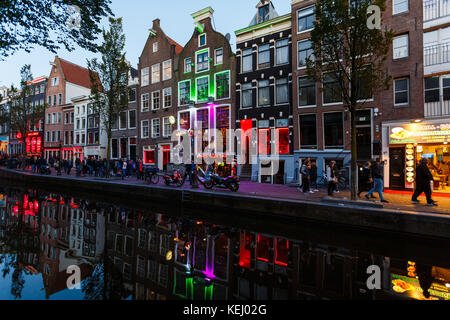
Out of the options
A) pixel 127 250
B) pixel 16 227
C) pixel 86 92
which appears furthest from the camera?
pixel 86 92

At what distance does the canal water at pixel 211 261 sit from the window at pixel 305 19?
16.6m

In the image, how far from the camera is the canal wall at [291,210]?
24.7 feet

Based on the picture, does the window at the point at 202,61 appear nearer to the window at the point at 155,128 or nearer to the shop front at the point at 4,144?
the window at the point at 155,128

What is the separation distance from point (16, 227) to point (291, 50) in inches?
833

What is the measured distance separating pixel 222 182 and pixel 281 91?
36.6ft

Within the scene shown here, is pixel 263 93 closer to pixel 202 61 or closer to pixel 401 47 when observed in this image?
pixel 202 61

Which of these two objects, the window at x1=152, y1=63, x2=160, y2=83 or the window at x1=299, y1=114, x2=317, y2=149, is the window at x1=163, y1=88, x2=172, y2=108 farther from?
the window at x1=299, y1=114, x2=317, y2=149

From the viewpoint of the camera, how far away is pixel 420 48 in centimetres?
1409

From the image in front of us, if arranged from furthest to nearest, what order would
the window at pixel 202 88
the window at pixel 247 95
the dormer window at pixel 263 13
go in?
the window at pixel 202 88
the window at pixel 247 95
the dormer window at pixel 263 13

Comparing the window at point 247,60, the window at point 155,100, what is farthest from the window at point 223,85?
the window at point 155,100

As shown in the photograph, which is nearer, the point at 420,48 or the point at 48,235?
the point at 48,235

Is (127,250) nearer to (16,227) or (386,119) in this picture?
(16,227)

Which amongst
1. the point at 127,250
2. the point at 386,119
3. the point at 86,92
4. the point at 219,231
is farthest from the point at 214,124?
the point at 86,92

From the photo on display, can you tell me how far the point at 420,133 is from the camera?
44.8 ft
